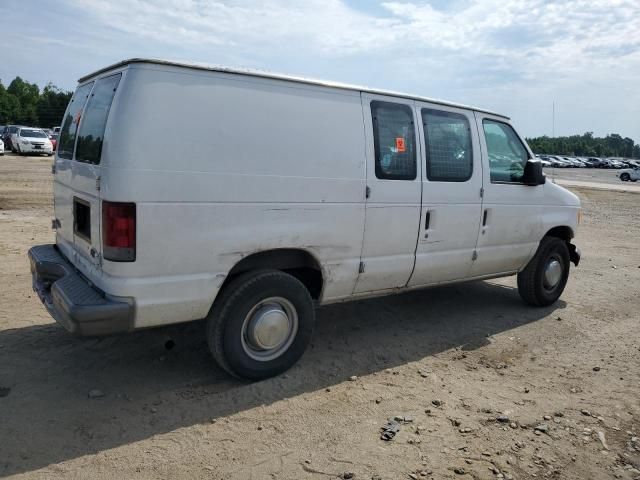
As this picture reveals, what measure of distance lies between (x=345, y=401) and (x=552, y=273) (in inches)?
147

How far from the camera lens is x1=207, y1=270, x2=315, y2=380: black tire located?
3.86 meters

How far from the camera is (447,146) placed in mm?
5141

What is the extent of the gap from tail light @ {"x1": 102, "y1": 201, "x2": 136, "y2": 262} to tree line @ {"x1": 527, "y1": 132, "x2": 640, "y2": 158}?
367 ft

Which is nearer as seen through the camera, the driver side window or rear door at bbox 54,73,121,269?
rear door at bbox 54,73,121,269

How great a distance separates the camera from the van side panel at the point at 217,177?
3.41m

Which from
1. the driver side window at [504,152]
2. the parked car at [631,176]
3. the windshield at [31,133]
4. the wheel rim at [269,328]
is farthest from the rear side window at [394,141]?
the parked car at [631,176]

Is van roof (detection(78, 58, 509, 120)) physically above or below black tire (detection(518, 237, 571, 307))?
above

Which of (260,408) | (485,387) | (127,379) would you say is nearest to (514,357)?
(485,387)

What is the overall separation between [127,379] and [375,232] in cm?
230

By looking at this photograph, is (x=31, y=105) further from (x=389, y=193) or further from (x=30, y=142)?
(x=389, y=193)

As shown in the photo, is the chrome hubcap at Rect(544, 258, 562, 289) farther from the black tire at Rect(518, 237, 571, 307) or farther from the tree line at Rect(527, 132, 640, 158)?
the tree line at Rect(527, 132, 640, 158)

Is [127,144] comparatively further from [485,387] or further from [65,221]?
[485,387]

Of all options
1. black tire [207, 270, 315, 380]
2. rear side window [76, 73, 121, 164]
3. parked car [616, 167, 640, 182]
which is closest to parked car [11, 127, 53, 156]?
rear side window [76, 73, 121, 164]

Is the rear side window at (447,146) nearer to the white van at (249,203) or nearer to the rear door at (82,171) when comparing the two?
the white van at (249,203)
